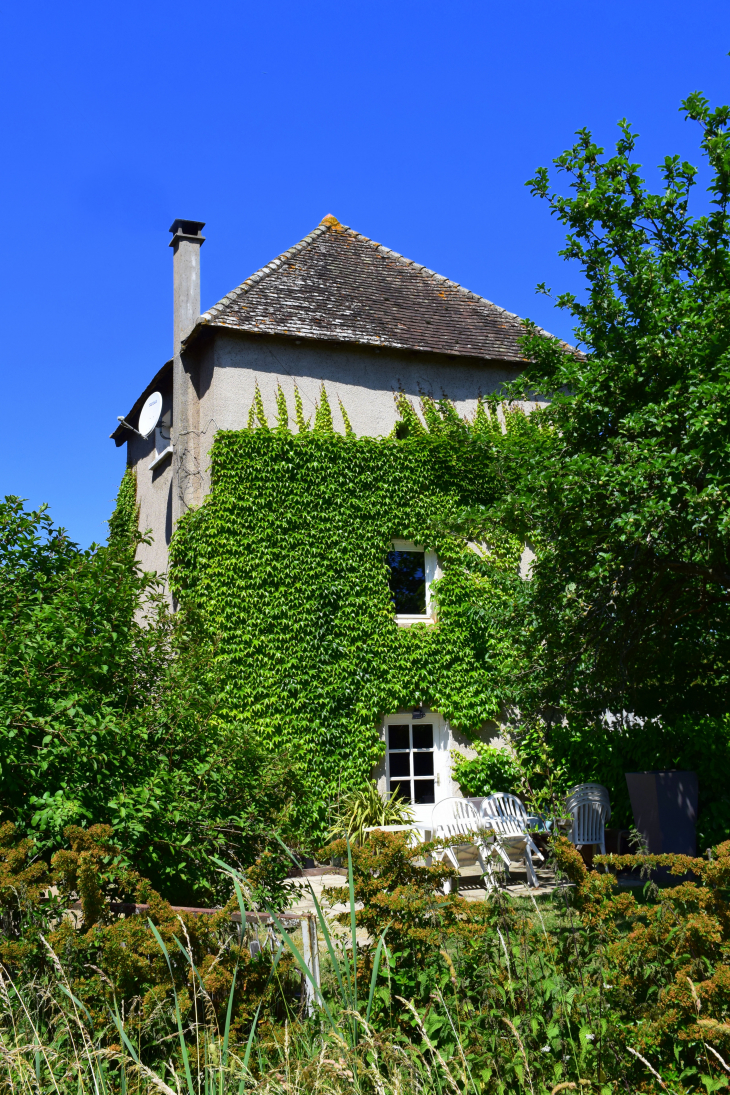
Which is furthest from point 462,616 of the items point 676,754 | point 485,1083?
point 485,1083

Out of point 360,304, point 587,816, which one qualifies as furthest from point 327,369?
point 587,816

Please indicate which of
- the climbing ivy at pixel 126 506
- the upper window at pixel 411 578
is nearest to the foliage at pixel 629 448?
the upper window at pixel 411 578

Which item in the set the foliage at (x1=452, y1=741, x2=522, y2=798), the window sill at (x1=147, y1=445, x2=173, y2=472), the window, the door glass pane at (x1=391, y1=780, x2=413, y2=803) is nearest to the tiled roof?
the window sill at (x1=147, y1=445, x2=173, y2=472)

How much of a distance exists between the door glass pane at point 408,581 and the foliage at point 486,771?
2.26 m

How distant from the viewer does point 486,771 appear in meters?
12.5

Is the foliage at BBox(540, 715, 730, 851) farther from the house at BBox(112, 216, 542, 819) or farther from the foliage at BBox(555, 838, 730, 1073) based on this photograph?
the foliage at BBox(555, 838, 730, 1073)

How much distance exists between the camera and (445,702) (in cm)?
1250

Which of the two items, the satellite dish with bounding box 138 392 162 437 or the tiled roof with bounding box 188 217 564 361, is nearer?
the tiled roof with bounding box 188 217 564 361

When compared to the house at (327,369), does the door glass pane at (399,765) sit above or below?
below

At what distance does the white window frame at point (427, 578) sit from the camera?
12.8 metres

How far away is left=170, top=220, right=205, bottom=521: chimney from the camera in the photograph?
493 inches

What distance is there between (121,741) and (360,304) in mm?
10753

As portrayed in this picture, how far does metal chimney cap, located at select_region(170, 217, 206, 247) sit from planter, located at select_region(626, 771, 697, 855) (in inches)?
404

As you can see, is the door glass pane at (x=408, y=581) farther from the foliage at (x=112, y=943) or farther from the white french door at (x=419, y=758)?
the foliage at (x=112, y=943)
